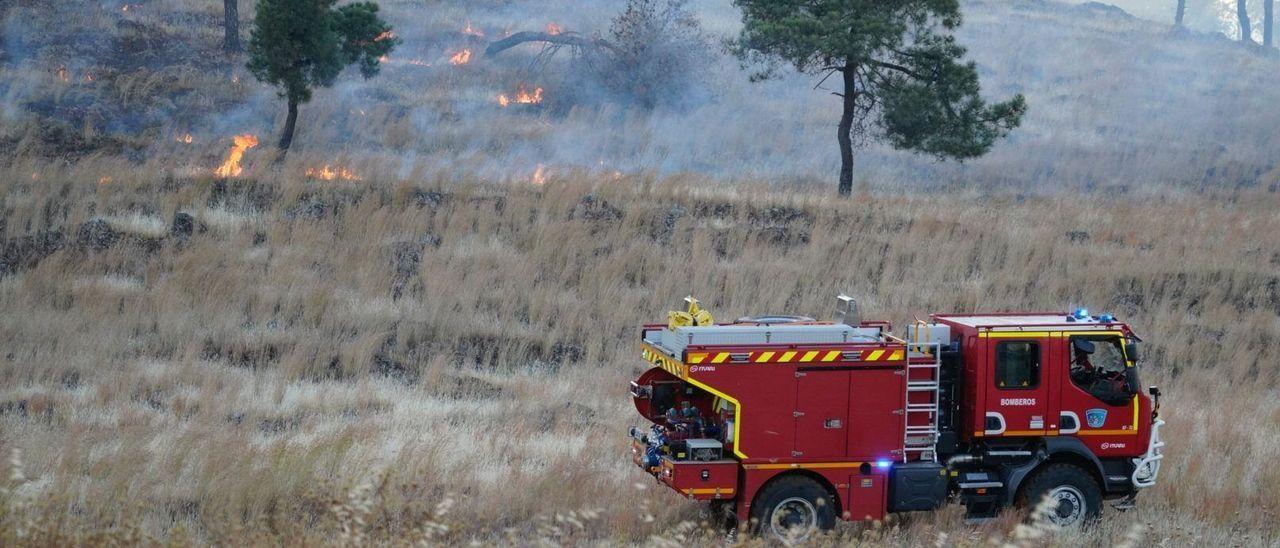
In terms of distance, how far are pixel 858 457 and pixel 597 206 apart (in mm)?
12245

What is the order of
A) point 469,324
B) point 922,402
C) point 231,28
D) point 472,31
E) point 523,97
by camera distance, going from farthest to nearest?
point 472,31, point 523,97, point 231,28, point 469,324, point 922,402

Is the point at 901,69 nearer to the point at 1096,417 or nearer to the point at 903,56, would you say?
the point at 903,56

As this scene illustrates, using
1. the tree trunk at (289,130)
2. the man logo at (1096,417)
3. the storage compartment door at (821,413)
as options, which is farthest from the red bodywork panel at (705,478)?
the tree trunk at (289,130)

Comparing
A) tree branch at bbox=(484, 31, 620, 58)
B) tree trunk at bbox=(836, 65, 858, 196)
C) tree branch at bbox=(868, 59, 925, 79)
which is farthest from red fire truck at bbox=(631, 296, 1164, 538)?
tree branch at bbox=(484, 31, 620, 58)

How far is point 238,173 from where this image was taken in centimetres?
2189

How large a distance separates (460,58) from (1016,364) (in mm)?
29413

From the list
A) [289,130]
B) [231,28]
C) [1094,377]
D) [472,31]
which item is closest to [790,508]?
[1094,377]

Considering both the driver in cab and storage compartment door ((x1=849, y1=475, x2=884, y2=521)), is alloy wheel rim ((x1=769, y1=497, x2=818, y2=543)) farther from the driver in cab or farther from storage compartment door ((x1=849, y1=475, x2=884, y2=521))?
the driver in cab

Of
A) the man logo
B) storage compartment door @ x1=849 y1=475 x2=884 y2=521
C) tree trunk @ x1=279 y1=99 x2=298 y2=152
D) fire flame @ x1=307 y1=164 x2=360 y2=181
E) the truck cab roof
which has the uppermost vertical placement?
tree trunk @ x1=279 y1=99 x2=298 y2=152

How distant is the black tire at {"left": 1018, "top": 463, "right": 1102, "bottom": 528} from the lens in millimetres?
9750

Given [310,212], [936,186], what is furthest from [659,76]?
[310,212]

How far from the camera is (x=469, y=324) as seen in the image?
17.4 metres

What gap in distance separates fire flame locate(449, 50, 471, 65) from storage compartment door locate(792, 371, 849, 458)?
2879 centimetres

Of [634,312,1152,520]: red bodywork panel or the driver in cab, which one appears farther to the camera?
the driver in cab
